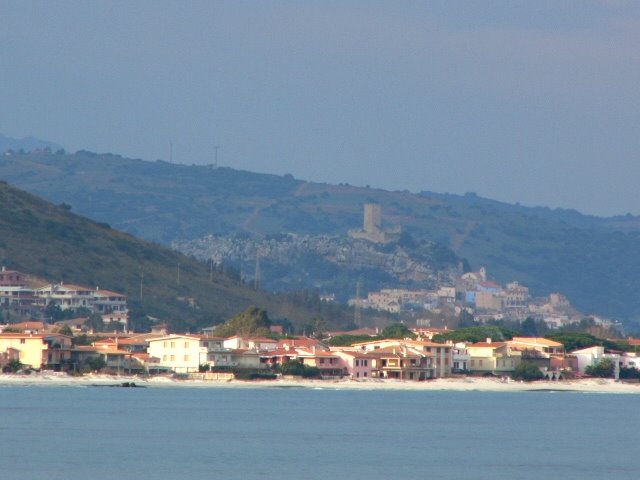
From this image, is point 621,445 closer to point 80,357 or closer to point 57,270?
point 80,357

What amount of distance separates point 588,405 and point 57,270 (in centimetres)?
8977

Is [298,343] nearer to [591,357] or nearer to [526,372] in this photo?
[526,372]

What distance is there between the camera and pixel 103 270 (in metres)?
184

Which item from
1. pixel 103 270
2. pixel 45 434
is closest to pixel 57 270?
pixel 103 270

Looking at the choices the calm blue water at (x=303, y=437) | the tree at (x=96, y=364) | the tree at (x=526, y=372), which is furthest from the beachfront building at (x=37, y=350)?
the tree at (x=526, y=372)

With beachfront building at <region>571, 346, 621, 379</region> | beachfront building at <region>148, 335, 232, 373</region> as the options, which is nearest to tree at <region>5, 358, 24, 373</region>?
beachfront building at <region>148, 335, 232, 373</region>

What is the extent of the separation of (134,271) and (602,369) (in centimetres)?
7387

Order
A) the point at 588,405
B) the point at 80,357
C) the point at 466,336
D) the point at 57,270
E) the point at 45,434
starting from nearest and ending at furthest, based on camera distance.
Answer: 1. the point at 45,434
2. the point at 588,405
3. the point at 80,357
4. the point at 466,336
5. the point at 57,270

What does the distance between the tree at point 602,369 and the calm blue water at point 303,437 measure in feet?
63.2

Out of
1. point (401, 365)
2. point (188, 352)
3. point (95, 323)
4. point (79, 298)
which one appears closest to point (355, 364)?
point (401, 365)

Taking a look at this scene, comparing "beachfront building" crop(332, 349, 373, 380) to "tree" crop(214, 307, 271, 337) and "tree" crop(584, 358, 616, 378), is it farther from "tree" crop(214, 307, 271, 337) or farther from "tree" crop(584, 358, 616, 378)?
"tree" crop(584, 358, 616, 378)

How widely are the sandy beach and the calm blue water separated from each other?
4.37m

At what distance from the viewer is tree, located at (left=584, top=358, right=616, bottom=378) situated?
396 feet

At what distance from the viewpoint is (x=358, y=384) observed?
111625 millimetres
